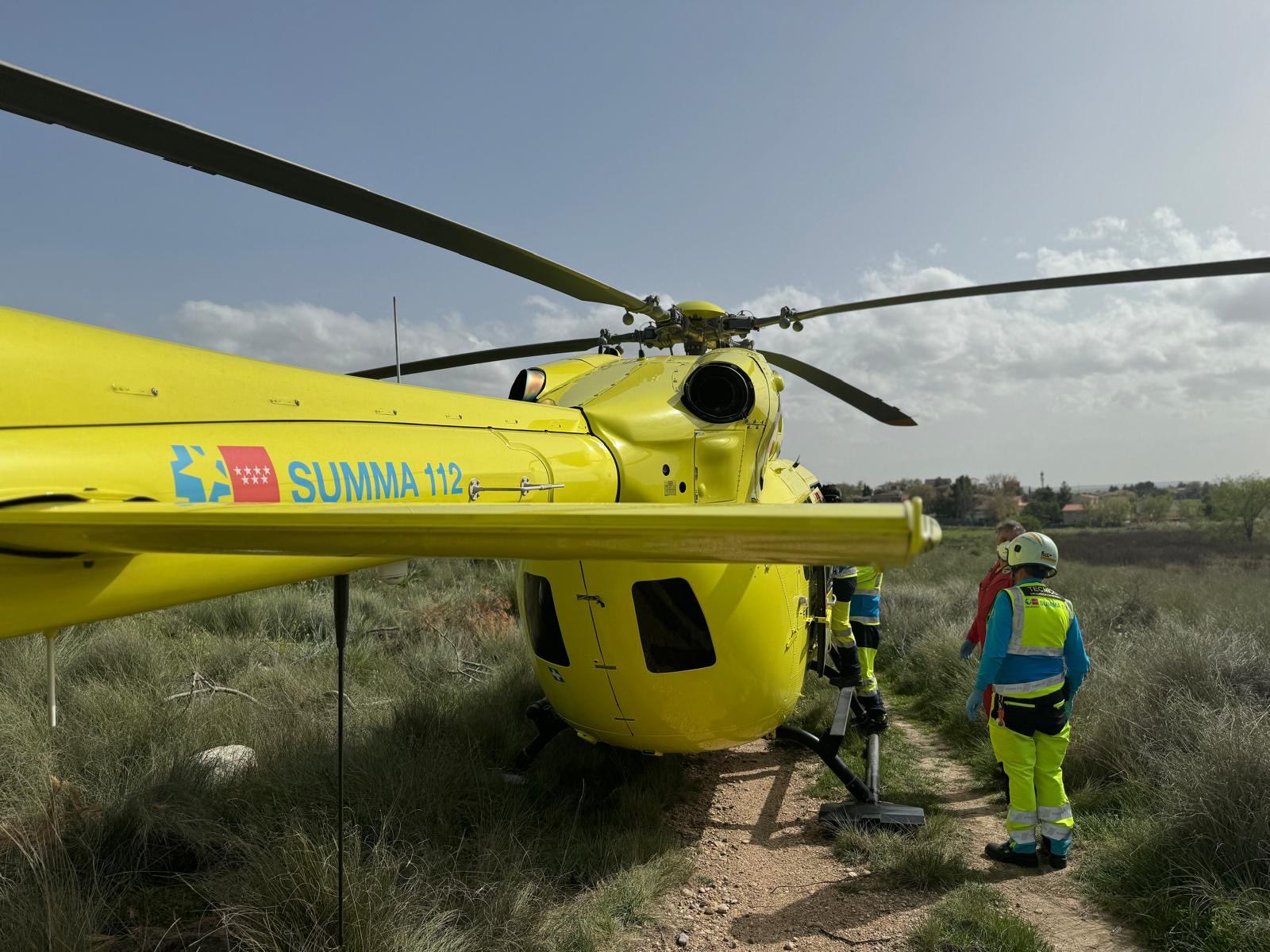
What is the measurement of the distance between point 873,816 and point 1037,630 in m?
1.76

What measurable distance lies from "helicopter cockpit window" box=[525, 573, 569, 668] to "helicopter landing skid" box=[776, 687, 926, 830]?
2038 mm

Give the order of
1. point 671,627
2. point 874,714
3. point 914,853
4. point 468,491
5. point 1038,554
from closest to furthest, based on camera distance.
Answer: point 468,491 < point 671,627 < point 914,853 < point 1038,554 < point 874,714

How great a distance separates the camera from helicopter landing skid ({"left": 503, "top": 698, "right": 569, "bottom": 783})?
5.54 metres

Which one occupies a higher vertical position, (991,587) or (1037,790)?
(991,587)

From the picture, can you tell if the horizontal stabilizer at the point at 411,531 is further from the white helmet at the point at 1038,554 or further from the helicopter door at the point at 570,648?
the white helmet at the point at 1038,554

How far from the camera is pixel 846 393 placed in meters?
6.68

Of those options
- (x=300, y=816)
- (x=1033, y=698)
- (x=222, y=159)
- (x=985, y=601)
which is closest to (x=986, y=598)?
(x=985, y=601)

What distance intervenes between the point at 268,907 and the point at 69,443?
262 cm

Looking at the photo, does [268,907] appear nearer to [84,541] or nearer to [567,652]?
[567,652]

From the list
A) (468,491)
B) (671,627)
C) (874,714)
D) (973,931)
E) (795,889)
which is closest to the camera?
(468,491)

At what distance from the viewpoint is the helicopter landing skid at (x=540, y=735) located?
218 inches

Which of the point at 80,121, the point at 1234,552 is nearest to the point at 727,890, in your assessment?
the point at 80,121

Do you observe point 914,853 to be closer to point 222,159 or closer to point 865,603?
point 865,603

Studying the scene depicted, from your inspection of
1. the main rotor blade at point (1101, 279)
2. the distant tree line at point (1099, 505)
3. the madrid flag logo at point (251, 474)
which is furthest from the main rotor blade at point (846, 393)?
the distant tree line at point (1099, 505)
